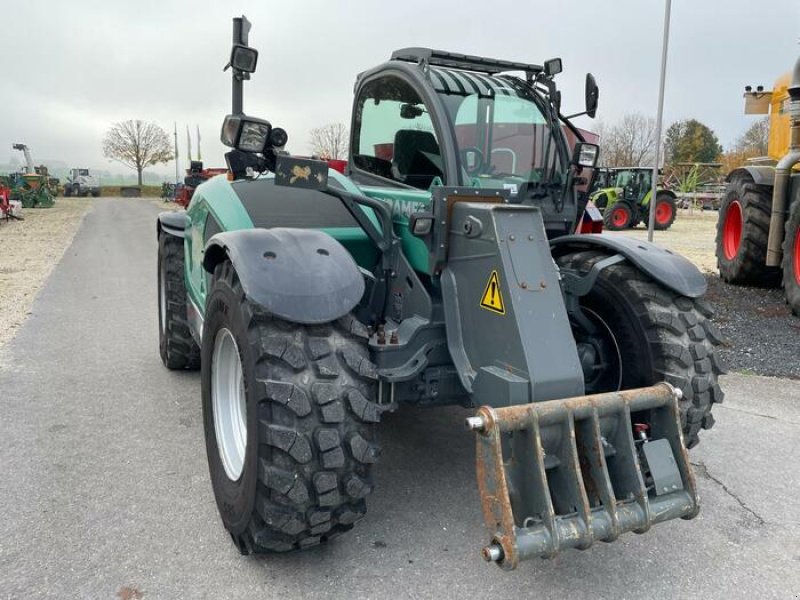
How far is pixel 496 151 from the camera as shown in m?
3.35

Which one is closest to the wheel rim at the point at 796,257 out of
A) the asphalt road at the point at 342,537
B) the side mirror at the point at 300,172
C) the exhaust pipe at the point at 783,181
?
the exhaust pipe at the point at 783,181

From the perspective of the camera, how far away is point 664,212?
22.1 meters

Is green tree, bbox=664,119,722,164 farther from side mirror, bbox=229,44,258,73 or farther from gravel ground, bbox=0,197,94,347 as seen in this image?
side mirror, bbox=229,44,258,73

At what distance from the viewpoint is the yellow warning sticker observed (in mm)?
2602

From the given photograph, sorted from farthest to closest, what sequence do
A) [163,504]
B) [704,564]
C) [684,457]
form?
[163,504] → [704,564] → [684,457]

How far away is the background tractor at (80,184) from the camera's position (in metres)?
49.2

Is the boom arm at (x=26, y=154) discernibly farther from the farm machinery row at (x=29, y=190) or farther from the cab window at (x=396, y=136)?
the cab window at (x=396, y=136)

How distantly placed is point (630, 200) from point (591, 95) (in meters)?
19.1

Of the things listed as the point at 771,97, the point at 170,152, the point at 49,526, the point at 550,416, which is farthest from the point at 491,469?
the point at 170,152

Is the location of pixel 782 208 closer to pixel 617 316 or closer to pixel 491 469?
pixel 617 316

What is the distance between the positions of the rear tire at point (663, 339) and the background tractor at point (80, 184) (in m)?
53.4

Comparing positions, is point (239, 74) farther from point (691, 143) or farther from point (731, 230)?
point (691, 143)

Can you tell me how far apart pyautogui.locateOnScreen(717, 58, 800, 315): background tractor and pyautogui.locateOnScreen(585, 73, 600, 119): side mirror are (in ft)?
15.4

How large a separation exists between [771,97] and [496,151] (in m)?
8.44
